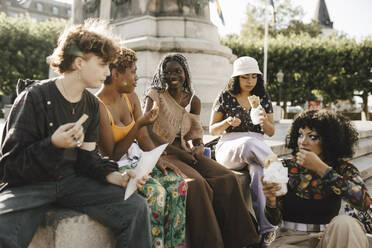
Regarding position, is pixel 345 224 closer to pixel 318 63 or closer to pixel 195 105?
pixel 195 105

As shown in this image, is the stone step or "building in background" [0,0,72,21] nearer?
the stone step

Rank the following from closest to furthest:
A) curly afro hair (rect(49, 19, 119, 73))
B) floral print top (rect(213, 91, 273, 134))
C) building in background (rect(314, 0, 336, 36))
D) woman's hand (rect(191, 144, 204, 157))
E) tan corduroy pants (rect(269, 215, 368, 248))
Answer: curly afro hair (rect(49, 19, 119, 73)) → tan corduroy pants (rect(269, 215, 368, 248)) → woman's hand (rect(191, 144, 204, 157)) → floral print top (rect(213, 91, 273, 134)) → building in background (rect(314, 0, 336, 36))

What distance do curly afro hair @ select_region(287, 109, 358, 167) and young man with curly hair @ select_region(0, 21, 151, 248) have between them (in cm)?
141

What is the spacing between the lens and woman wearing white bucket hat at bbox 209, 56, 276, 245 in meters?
3.35

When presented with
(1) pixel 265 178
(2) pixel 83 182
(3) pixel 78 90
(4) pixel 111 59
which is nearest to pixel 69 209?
(2) pixel 83 182

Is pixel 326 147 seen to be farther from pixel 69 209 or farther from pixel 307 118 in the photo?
pixel 69 209

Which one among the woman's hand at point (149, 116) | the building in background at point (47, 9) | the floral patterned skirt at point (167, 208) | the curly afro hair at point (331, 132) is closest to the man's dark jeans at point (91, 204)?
the floral patterned skirt at point (167, 208)

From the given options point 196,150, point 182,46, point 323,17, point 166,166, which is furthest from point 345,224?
point 323,17

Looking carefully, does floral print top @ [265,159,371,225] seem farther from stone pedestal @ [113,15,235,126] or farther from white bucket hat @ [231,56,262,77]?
stone pedestal @ [113,15,235,126]

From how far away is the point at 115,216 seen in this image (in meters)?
1.93

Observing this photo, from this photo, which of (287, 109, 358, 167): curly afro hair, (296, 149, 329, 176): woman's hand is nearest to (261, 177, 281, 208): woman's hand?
(296, 149, 329, 176): woman's hand

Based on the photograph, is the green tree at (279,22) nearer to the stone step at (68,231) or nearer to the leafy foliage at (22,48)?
the leafy foliage at (22,48)

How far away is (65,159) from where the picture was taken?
1.98m

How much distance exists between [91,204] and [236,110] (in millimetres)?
2143
